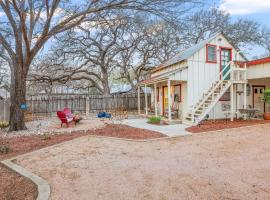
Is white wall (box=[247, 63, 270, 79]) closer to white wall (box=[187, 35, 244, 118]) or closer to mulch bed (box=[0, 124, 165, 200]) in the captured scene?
white wall (box=[187, 35, 244, 118])

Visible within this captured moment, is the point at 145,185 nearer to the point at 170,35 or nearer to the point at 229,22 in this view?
the point at 170,35

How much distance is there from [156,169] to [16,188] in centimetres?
261

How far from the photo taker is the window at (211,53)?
1251 cm

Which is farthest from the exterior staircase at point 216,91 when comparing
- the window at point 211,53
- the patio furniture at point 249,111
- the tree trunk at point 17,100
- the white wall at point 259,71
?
the tree trunk at point 17,100

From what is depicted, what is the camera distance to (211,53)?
12656mm

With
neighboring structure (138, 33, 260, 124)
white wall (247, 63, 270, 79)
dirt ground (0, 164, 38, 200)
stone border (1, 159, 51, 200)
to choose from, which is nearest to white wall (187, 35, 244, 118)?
neighboring structure (138, 33, 260, 124)

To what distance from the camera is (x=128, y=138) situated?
767 cm

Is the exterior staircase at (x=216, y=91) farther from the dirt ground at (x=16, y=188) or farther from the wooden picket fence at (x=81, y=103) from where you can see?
the dirt ground at (x=16, y=188)

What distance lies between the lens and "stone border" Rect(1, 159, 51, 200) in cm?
327

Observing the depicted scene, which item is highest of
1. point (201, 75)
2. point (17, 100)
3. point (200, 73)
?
point (200, 73)

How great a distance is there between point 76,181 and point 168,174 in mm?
1742

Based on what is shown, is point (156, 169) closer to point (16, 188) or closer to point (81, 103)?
point (16, 188)

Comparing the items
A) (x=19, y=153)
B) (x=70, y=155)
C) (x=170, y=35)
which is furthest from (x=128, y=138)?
(x=170, y=35)

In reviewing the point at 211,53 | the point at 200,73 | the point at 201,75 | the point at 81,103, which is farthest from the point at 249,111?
the point at 81,103
